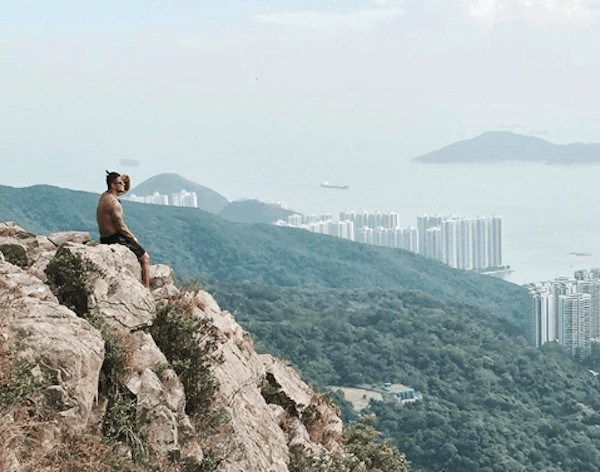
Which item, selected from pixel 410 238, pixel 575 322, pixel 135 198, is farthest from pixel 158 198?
pixel 575 322

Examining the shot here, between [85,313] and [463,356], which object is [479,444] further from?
[85,313]

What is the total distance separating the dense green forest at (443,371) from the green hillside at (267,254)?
16.2 m

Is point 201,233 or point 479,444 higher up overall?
point 201,233

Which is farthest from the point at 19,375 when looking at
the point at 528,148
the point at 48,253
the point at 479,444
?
the point at 528,148

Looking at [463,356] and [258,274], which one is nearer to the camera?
[463,356]

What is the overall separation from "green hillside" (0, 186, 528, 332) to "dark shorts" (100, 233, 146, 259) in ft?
220

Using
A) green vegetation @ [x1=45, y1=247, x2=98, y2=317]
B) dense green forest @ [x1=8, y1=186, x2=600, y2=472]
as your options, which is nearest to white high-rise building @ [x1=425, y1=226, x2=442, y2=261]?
dense green forest @ [x1=8, y1=186, x2=600, y2=472]

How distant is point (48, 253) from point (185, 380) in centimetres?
131

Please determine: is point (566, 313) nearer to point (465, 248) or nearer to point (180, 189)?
point (465, 248)

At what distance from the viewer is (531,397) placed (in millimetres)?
50344

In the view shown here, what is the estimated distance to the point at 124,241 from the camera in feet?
19.9

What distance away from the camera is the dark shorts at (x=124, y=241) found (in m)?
6.05

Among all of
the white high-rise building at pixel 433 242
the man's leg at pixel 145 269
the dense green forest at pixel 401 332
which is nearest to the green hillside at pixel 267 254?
the dense green forest at pixel 401 332

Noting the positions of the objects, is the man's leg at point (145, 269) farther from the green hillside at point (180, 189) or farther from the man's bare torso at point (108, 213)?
the green hillside at point (180, 189)
